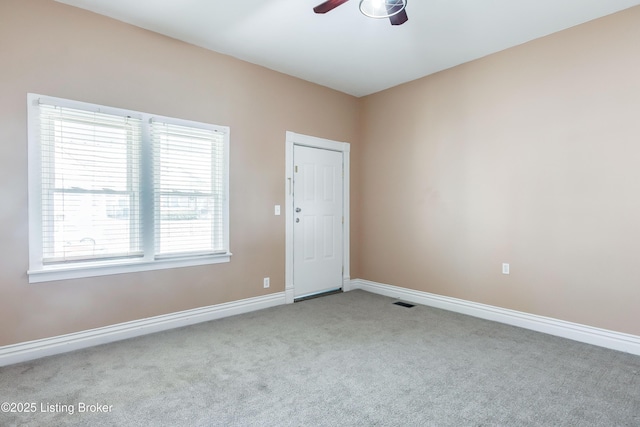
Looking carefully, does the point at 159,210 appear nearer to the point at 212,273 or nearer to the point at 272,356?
the point at 212,273

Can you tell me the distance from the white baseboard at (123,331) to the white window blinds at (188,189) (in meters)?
0.62

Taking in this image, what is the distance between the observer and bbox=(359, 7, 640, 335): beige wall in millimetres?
2807

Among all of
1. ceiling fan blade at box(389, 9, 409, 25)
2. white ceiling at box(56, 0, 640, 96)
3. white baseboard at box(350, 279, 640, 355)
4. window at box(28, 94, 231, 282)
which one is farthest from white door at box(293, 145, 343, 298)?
ceiling fan blade at box(389, 9, 409, 25)

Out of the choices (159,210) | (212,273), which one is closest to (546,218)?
(212,273)

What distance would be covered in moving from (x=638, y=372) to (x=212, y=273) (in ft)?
11.9

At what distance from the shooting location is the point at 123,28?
118 inches

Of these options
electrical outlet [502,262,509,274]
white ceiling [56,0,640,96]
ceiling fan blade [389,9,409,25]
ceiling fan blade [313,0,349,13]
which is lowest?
electrical outlet [502,262,509,274]

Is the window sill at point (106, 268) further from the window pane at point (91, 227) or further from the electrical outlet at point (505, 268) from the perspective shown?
the electrical outlet at point (505, 268)

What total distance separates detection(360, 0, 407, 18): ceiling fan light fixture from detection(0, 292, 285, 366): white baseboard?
120 inches

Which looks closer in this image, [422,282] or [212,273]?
[212,273]

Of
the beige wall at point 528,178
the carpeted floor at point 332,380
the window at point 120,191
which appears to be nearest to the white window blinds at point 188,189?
the window at point 120,191

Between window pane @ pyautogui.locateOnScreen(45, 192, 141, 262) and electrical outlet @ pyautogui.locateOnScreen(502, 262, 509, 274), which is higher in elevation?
window pane @ pyautogui.locateOnScreen(45, 192, 141, 262)

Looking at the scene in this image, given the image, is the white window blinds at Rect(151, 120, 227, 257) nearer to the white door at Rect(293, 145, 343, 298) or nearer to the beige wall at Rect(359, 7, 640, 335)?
the white door at Rect(293, 145, 343, 298)

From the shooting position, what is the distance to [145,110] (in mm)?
3119
